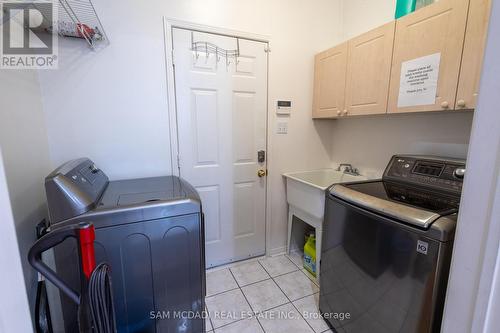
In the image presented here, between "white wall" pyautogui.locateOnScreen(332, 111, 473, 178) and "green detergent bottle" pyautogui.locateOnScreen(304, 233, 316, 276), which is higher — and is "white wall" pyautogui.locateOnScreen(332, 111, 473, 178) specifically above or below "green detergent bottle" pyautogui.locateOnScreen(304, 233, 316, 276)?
above

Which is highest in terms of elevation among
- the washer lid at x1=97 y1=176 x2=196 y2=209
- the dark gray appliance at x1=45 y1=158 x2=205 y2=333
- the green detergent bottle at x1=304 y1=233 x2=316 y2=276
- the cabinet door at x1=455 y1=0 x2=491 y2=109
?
the cabinet door at x1=455 y1=0 x2=491 y2=109

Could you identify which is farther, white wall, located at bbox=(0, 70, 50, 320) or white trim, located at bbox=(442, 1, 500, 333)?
white wall, located at bbox=(0, 70, 50, 320)

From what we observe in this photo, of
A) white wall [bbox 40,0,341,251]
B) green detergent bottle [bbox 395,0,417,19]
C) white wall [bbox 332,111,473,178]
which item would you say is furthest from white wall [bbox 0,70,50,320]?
white wall [bbox 332,111,473,178]

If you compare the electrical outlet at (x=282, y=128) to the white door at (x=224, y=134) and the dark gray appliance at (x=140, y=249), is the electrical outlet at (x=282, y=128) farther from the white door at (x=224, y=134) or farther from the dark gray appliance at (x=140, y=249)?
the dark gray appliance at (x=140, y=249)

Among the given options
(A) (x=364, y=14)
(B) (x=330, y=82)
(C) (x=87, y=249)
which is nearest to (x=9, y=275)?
(C) (x=87, y=249)

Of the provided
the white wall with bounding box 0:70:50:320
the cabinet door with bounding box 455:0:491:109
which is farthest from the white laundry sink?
the white wall with bounding box 0:70:50:320

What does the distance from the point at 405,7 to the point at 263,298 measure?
238 centimetres

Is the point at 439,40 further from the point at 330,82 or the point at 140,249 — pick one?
the point at 140,249

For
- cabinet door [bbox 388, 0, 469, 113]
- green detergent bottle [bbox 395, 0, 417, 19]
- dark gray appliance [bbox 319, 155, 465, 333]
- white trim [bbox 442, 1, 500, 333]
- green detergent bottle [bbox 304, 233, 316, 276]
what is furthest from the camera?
green detergent bottle [bbox 304, 233, 316, 276]

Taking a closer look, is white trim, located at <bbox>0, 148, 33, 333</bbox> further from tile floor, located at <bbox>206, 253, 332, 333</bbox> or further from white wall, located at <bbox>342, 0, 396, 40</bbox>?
white wall, located at <bbox>342, 0, 396, 40</bbox>

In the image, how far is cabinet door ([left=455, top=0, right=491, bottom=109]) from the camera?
1122 millimetres

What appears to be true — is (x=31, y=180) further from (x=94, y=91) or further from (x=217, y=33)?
(x=217, y=33)

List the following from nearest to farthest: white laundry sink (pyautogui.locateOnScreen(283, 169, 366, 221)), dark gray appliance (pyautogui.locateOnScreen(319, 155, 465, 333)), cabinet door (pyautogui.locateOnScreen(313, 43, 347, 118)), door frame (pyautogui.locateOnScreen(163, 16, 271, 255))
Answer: dark gray appliance (pyautogui.locateOnScreen(319, 155, 465, 333))
door frame (pyautogui.locateOnScreen(163, 16, 271, 255))
white laundry sink (pyautogui.locateOnScreen(283, 169, 366, 221))
cabinet door (pyautogui.locateOnScreen(313, 43, 347, 118))

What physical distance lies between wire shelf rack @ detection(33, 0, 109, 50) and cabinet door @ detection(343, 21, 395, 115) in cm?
183
